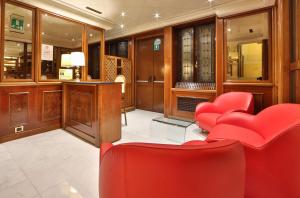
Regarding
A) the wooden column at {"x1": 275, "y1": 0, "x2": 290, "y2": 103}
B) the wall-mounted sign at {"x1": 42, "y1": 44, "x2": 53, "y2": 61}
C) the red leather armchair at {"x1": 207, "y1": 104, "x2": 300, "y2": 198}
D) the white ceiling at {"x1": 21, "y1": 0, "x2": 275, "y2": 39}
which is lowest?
the red leather armchair at {"x1": 207, "y1": 104, "x2": 300, "y2": 198}

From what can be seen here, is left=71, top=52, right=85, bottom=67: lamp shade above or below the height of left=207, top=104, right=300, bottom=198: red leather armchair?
above

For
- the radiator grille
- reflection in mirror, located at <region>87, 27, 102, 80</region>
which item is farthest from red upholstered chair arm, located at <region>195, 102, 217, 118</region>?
reflection in mirror, located at <region>87, 27, 102, 80</region>

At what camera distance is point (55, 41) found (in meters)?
4.30

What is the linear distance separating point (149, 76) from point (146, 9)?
7.18ft

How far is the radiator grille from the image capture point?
4.46 metres

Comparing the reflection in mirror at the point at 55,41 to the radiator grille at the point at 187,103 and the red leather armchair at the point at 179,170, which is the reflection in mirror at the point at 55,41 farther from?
the red leather armchair at the point at 179,170

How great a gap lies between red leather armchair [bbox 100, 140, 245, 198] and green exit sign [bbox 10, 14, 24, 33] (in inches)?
148

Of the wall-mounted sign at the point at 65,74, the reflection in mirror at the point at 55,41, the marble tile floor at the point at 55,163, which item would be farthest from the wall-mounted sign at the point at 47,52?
the marble tile floor at the point at 55,163

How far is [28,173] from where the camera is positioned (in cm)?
193

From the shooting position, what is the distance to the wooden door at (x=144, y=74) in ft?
19.1

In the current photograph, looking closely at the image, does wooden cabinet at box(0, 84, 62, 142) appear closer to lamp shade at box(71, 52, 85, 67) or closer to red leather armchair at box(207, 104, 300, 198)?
lamp shade at box(71, 52, 85, 67)

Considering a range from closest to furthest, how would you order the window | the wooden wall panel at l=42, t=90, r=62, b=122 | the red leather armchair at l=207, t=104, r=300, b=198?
the red leather armchair at l=207, t=104, r=300, b=198 < the wooden wall panel at l=42, t=90, r=62, b=122 < the window

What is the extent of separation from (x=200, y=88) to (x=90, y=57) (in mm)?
4398

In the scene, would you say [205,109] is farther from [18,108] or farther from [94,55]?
[94,55]
